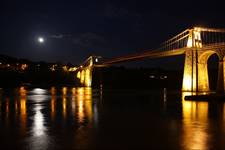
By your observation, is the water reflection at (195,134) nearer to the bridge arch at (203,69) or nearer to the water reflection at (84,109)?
the water reflection at (84,109)

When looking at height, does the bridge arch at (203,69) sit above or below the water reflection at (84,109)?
above

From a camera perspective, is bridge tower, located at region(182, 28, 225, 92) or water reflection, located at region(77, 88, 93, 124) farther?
bridge tower, located at region(182, 28, 225, 92)

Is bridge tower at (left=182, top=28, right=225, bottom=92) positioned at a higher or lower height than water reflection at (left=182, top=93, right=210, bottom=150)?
higher

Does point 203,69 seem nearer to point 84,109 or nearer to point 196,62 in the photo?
point 196,62

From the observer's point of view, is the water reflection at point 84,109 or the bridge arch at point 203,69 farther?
the bridge arch at point 203,69

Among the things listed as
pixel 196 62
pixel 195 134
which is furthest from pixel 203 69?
pixel 195 134

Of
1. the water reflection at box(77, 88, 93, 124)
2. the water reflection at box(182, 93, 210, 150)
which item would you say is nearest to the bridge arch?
the water reflection at box(77, 88, 93, 124)

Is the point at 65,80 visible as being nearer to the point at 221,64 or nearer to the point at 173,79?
the point at 173,79

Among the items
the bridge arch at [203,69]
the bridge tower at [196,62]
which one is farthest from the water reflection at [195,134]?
the bridge arch at [203,69]

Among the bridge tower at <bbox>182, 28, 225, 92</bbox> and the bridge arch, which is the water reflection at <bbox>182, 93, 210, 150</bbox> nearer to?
the bridge tower at <bbox>182, 28, 225, 92</bbox>

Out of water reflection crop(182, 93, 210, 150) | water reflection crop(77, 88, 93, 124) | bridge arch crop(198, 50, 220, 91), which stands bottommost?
water reflection crop(77, 88, 93, 124)

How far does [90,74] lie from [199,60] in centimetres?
6131

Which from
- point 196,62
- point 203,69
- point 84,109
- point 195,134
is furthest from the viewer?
point 203,69

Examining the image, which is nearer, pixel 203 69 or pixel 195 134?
pixel 195 134
